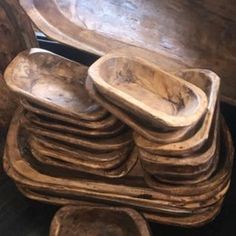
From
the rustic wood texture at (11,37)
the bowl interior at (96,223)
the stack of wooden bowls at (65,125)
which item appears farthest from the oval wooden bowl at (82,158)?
the rustic wood texture at (11,37)

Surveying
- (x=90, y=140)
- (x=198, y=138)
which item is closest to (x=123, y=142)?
(x=90, y=140)

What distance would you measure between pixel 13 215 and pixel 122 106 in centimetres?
Result: 46

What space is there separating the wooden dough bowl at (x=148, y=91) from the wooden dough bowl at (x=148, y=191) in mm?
170

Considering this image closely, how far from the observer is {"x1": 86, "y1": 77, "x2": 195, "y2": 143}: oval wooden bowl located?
0.87 meters

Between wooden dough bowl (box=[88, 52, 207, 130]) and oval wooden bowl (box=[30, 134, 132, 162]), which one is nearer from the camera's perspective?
wooden dough bowl (box=[88, 52, 207, 130])

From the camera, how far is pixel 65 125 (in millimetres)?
969

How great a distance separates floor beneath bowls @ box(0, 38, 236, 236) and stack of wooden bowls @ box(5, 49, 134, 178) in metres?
0.16

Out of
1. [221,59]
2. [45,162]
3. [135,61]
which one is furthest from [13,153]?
[221,59]

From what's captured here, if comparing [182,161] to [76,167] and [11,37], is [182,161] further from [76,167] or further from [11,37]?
[11,37]

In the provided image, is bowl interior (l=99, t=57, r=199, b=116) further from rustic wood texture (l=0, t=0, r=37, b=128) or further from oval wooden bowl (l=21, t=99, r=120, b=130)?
rustic wood texture (l=0, t=0, r=37, b=128)

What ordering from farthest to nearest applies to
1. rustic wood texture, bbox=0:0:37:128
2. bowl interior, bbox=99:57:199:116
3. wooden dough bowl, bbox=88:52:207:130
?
rustic wood texture, bbox=0:0:37:128
bowl interior, bbox=99:57:199:116
wooden dough bowl, bbox=88:52:207:130

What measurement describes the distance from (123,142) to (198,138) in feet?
0.57

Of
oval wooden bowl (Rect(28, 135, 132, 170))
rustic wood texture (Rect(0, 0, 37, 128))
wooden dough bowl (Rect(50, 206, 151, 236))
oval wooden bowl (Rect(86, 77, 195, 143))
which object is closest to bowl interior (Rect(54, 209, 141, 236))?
wooden dough bowl (Rect(50, 206, 151, 236))

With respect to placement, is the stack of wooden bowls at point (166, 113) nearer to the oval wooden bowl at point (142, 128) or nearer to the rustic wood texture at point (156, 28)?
the oval wooden bowl at point (142, 128)
